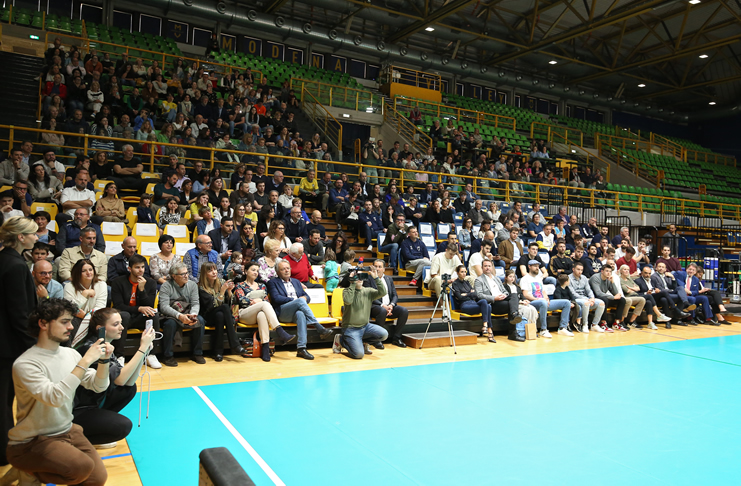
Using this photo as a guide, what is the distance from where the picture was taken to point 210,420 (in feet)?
13.7

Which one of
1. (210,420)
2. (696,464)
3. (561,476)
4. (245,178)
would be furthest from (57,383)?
(245,178)

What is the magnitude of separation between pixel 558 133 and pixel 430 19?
860cm

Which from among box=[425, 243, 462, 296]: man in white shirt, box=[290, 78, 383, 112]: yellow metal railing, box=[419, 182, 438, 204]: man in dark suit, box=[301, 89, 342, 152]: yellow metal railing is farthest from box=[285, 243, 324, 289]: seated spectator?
box=[290, 78, 383, 112]: yellow metal railing

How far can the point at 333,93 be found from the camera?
730 inches

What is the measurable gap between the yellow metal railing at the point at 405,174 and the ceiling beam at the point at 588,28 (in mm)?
5925

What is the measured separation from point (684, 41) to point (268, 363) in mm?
24016

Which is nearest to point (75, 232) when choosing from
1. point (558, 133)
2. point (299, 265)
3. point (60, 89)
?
point (299, 265)

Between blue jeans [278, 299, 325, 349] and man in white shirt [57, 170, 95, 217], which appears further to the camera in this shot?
man in white shirt [57, 170, 95, 217]

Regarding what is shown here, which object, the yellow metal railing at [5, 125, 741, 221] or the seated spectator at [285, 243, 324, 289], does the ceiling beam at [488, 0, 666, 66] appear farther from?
the seated spectator at [285, 243, 324, 289]

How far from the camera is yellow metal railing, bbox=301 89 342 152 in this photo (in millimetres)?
16469

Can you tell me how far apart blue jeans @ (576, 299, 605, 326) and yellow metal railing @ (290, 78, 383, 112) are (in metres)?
11.9

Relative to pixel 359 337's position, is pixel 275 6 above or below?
above

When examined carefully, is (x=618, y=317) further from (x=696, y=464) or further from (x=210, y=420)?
(x=210, y=420)

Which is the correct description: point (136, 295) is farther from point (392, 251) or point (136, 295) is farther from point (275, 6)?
point (275, 6)
